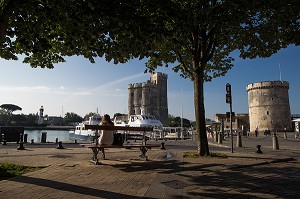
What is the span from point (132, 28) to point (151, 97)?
263ft

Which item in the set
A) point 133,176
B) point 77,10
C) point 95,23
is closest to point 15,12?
point 77,10

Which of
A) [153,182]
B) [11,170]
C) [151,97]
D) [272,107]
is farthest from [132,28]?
[151,97]

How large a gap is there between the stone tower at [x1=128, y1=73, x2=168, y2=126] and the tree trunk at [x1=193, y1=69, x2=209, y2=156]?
246ft

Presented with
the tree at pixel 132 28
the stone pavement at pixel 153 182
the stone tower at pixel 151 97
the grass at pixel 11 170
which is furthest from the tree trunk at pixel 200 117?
the stone tower at pixel 151 97

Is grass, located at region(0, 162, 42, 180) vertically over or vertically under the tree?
under

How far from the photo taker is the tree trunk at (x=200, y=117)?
34.3 feet

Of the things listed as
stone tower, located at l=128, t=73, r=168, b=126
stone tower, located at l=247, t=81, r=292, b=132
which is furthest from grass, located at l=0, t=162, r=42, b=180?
stone tower, located at l=128, t=73, r=168, b=126

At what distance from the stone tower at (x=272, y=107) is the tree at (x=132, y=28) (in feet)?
202

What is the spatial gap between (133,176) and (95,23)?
13.0ft

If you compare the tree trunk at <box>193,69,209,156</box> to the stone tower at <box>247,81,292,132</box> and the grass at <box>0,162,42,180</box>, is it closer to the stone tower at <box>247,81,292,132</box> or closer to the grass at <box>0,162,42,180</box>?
the grass at <box>0,162,42,180</box>

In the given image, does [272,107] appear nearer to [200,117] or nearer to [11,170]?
[200,117]

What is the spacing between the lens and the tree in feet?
21.9

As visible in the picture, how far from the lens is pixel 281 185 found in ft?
18.1

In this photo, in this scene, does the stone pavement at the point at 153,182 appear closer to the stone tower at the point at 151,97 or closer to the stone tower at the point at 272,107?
the stone tower at the point at 272,107
